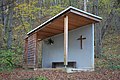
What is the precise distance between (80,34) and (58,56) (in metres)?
2.36

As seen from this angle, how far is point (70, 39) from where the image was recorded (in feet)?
40.2

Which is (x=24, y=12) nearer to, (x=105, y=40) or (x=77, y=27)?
(x=77, y=27)

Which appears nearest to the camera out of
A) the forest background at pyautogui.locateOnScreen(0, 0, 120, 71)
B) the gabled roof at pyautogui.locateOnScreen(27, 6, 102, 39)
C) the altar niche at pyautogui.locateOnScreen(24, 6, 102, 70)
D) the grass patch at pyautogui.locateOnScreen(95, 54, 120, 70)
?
the gabled roof at pyautogui.locateOnScreen(27, 6, 102, 39)

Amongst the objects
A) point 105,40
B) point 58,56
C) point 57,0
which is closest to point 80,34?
point 58,56

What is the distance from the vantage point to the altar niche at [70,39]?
970cm

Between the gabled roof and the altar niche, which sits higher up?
the gabled roof

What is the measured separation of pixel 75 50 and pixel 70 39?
0.76 metres

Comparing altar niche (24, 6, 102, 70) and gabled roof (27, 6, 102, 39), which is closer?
gabled roof (27, 6, 102, 39)

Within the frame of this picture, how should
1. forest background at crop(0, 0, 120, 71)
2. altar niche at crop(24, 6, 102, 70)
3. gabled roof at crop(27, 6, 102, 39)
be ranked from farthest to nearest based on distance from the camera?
forest background at crop(0, 0, 120, 71) → altar niche at crop(24, 6, 102, 70) → gabled roof at crop(27, 6, 102, 39)

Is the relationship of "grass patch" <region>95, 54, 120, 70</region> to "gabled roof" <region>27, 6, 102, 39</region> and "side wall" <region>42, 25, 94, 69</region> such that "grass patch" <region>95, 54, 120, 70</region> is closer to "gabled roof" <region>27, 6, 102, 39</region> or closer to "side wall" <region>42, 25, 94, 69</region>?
"side wall" <region>42, 25, 94, 69</region>

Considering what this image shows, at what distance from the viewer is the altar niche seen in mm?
9703

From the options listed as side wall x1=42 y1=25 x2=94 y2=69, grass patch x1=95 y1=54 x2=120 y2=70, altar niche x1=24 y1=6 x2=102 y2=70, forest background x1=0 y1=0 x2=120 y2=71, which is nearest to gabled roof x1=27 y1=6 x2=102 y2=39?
altar niche x1=24 y1=6 x2=102 y2=70

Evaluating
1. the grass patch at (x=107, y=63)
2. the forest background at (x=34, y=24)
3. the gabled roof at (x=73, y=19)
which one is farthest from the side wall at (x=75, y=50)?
the forest background at (x=34, y=24)

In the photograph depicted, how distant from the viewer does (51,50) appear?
1374 centimetres
